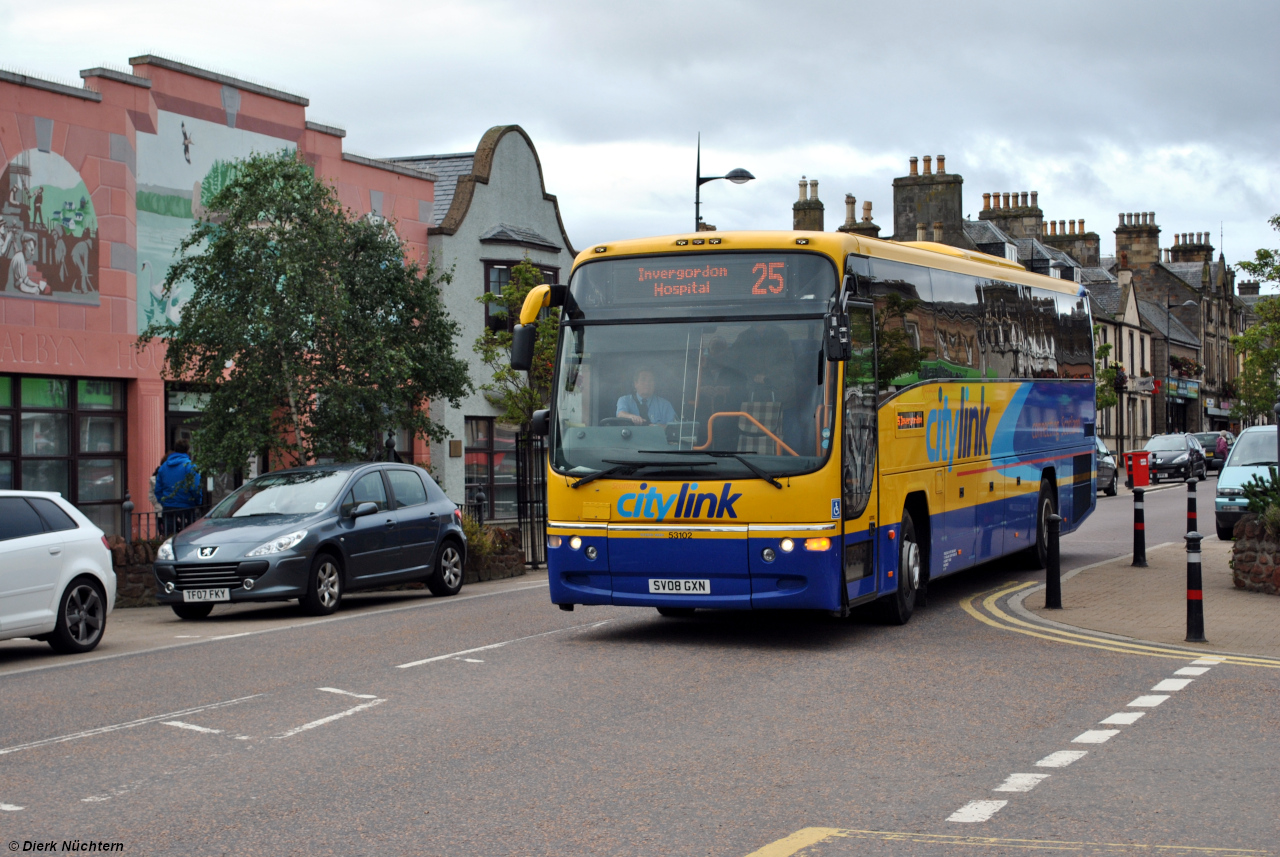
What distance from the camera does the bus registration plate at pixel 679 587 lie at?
37.6 feet

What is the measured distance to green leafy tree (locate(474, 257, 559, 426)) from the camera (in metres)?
32.0

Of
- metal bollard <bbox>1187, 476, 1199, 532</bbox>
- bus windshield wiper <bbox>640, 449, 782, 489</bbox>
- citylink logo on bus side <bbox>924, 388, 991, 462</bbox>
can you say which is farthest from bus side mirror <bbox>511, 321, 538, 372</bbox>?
metal bollard <bbox>1187, 476, 1199, 532</bbox>

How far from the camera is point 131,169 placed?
24.7 meters

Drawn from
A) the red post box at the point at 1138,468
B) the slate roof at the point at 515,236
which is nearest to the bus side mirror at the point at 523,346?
the slate roof at the point at 515,236

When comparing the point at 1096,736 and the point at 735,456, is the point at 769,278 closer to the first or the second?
the point at 735,456

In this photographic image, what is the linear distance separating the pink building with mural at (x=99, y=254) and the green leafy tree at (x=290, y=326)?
12.1ft

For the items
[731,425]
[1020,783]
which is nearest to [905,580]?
[731,425]

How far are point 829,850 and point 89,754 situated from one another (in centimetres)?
433

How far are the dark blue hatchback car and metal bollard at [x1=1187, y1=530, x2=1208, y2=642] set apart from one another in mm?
8732

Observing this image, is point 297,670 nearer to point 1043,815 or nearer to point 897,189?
point 1043,815

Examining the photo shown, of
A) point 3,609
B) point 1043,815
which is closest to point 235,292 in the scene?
point 3,609

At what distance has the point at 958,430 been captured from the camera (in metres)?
14.6

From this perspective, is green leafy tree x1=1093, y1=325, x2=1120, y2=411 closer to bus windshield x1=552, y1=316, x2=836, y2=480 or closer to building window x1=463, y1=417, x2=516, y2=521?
building window x1=463, y1=417, x2=516, y2=521

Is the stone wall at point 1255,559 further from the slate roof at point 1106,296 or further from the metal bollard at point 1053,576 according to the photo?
the slate roof at point 1106,296
